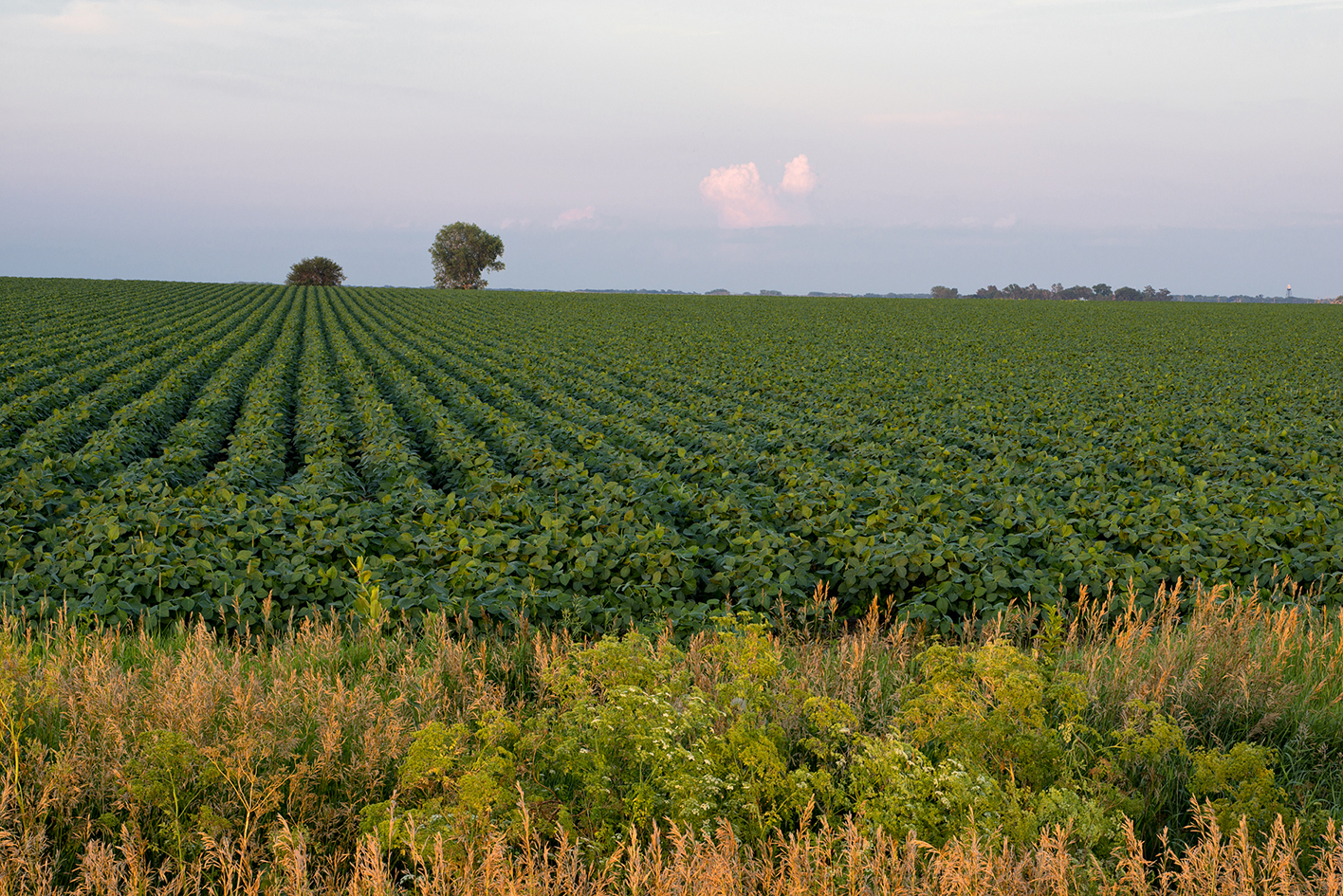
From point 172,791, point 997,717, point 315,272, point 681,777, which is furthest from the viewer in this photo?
point 315,272

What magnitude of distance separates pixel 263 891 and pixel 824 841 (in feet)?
7.68

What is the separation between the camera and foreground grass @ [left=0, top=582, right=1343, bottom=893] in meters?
3.02

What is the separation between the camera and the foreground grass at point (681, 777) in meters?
3.02

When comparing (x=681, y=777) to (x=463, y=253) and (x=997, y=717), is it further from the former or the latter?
(x=463, y=253)

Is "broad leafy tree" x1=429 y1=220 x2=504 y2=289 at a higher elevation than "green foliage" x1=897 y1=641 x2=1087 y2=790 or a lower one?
higher

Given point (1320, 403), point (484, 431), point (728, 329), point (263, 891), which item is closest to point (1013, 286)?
point (728, 329)

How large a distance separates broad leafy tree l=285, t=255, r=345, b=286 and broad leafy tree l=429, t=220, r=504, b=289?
15.1 m

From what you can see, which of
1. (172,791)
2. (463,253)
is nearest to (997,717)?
(172,791)

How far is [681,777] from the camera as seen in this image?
134 inches

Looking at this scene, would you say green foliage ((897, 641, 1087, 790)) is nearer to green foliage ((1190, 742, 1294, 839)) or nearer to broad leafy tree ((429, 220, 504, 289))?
green foliage ((1190, 742, 1294, 839))

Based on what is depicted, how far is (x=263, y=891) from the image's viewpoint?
10.7ft

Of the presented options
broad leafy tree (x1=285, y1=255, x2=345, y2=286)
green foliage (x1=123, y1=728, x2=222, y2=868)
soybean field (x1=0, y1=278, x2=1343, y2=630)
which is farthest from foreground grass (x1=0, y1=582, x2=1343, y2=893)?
broad leafy tree (x1=285, y1=255, x2=345, y2=286)

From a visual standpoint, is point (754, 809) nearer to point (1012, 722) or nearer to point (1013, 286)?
point (1012, 722)

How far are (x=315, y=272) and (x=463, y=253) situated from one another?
21923 millimetres
